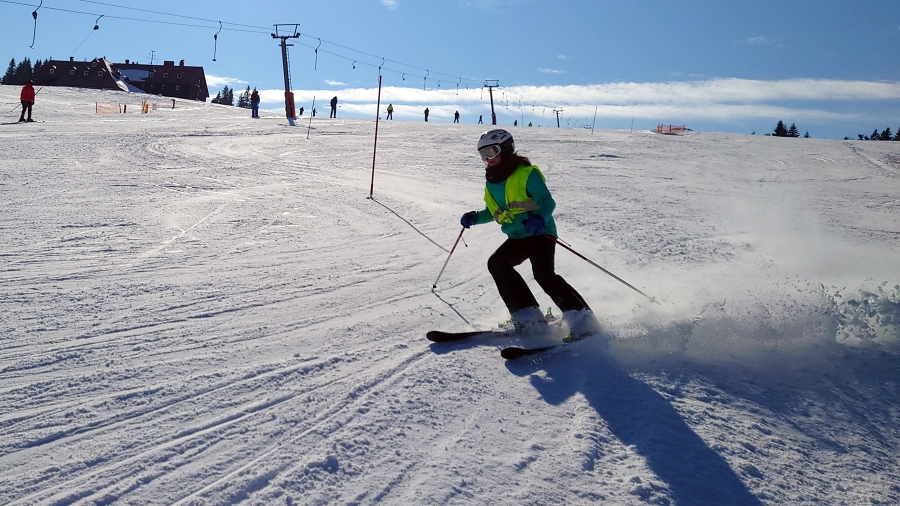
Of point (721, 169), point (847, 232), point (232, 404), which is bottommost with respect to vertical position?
point (232, 404)

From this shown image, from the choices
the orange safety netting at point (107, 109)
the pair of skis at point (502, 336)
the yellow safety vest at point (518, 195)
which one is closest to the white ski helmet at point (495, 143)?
the yellow safety vest at point (518, 195)

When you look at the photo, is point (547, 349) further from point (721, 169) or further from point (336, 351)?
point (721, 169)

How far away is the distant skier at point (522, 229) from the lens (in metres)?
4.54

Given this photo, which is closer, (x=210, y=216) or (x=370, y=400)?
(x=370, y=400)

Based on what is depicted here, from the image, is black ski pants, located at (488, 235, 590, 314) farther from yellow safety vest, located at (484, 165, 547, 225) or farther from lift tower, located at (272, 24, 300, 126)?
lift tower, located at (272, 24, 300, 126)

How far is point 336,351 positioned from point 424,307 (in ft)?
4.67

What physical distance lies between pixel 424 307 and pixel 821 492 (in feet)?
11.4

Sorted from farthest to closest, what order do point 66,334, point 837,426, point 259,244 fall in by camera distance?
point 259,244, point 66,334, point 837,426

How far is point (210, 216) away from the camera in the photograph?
896 cm

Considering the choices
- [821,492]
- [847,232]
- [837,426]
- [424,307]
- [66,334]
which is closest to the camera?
[821,492]

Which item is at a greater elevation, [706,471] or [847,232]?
[847,232]

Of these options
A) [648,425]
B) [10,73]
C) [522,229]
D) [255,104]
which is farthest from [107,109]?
[10,73]

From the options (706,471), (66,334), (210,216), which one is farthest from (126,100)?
(706,471)

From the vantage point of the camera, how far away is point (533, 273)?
4.78 metres
